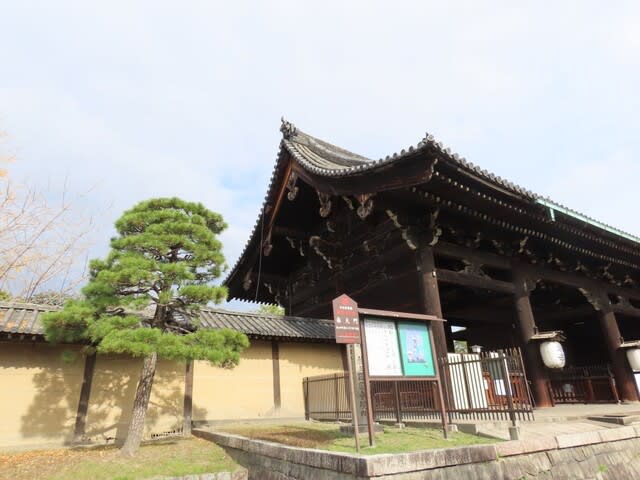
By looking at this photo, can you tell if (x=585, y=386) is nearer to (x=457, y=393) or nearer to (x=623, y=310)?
(x=623, y=310)

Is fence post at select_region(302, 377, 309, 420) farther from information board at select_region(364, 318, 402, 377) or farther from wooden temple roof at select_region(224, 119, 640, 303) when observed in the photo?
information board at select_region(364, 318, 402, 377)

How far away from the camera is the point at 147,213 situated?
9.10m

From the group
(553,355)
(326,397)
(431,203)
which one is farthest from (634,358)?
(326,397)

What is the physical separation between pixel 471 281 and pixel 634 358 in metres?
6.89

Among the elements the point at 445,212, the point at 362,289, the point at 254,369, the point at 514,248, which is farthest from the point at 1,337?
the point at 514,248

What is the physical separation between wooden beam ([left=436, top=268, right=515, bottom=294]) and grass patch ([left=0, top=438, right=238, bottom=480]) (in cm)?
630

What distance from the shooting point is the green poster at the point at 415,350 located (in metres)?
6.57

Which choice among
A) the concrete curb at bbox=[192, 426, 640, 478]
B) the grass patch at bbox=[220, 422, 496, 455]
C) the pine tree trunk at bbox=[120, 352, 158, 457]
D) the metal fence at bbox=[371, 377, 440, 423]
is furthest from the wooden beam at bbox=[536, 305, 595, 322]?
the pine tree trunk at bbox=[120, 352, 158, 457]

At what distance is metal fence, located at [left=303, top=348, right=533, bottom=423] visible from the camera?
22.7 ft

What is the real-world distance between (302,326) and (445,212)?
17.9 feet

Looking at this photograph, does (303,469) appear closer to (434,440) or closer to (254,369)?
(434,440)

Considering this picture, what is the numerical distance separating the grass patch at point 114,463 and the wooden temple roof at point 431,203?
239 inches

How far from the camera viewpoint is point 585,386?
1377 cm

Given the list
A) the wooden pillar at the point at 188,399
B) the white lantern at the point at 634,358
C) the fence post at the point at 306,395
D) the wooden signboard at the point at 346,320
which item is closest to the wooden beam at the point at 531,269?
the white lantern at the point at 634,358
